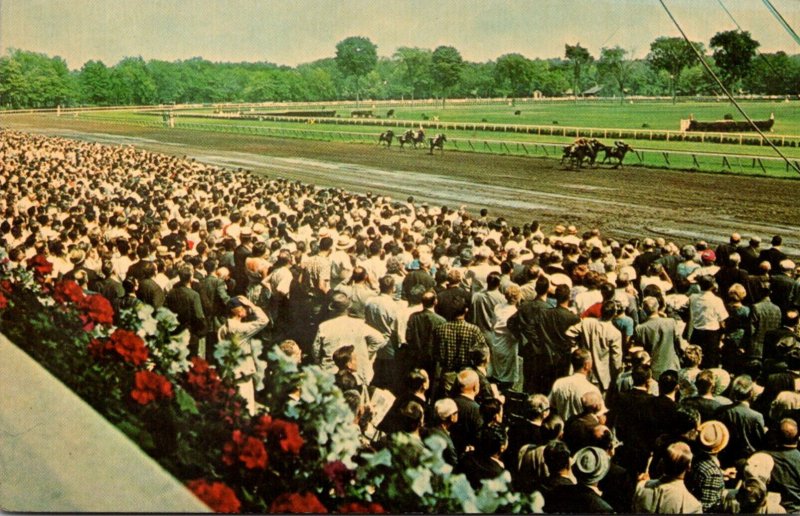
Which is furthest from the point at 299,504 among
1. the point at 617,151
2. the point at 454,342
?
the point at 617,151

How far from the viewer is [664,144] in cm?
927

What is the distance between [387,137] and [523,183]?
70.7 inches

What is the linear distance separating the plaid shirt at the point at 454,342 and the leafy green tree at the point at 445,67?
2869 mm

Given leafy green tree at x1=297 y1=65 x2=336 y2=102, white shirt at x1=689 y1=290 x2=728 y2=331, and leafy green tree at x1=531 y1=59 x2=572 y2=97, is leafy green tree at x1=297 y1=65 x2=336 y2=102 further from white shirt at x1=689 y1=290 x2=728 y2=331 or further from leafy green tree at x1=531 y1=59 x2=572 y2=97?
white shirt at x1=689 y1=290 x2=728 y2=331

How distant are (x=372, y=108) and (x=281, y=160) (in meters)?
1.56

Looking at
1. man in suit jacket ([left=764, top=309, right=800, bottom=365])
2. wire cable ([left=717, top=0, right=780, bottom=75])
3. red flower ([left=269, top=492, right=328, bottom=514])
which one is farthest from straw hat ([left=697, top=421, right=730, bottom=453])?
wire cable ([left=717, top=0, right=780, bottom=75])

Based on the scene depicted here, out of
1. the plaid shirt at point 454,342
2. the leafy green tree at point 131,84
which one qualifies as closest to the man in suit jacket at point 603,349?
the plaid shirt at point 454,342

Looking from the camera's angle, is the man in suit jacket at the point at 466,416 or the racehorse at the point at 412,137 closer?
the man in suit jacket at the point at 466,416

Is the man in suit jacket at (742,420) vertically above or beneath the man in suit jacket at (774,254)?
beneath

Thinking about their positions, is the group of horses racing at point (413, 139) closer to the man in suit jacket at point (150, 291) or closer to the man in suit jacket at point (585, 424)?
the man in suit jacket at point (150, 291)

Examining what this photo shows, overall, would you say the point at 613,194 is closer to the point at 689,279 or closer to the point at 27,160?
the point at 689,279

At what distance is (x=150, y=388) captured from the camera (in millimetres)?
6914

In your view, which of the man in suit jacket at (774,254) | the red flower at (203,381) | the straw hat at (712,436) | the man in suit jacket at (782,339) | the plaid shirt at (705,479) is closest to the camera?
the straw hat at (712,436)

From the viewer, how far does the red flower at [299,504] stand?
628 cm
